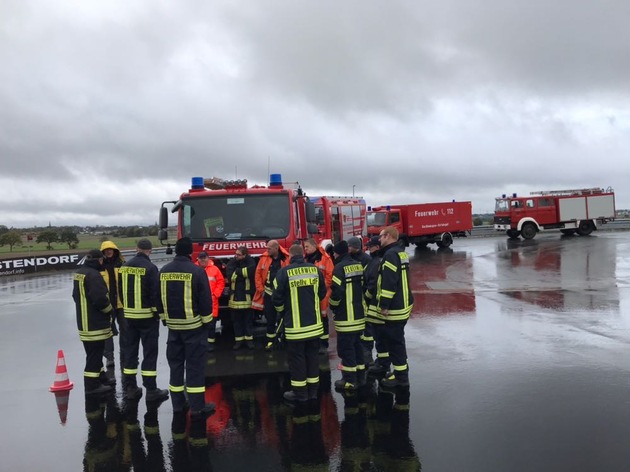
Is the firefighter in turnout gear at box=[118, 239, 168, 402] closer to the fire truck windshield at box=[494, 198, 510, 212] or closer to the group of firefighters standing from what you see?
the group of firefighters standing

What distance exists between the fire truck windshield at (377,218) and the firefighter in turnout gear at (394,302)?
2094cm

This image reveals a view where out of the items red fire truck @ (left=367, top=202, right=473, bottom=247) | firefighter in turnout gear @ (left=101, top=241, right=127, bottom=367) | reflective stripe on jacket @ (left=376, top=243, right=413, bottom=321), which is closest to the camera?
reflective stripe on jacket @ (left=376, top=243, right=413, bottom=321)

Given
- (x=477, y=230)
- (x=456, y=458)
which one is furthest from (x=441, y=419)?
(x=477, y=230)

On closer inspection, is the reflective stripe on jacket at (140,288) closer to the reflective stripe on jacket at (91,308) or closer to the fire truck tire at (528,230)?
the reflective stripe on jacket at (91,308)

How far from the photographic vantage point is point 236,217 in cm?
902

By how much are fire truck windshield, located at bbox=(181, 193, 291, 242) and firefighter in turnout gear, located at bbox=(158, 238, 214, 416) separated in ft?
11.8

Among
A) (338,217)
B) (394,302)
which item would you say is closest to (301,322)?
(394,302)

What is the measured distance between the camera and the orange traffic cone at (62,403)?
5.32 m

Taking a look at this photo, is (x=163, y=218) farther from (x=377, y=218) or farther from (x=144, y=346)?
(x=377, y=218)

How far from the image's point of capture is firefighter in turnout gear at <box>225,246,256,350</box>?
7816 mm

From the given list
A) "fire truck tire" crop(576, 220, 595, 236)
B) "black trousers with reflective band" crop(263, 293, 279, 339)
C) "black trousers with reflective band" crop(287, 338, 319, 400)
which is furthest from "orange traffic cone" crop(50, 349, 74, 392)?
"fire truck tire" crop(576, 220, 595, 236)

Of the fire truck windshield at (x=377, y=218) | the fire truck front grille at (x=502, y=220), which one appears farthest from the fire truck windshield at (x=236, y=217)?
the fire truck front grille at (x=502, y=220)

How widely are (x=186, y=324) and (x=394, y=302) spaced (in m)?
2.32

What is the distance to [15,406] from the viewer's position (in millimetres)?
5684
